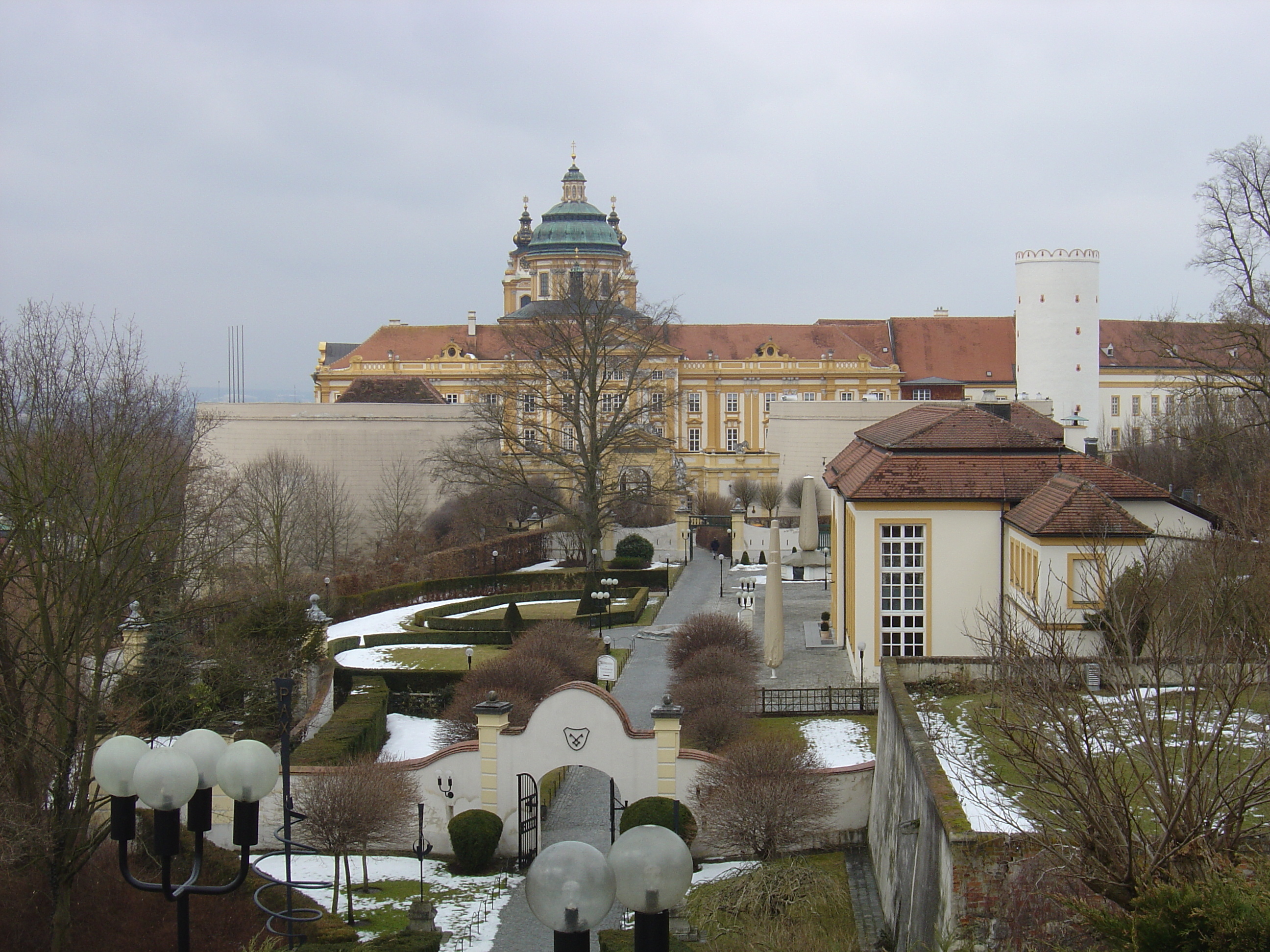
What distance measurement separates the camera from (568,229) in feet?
264

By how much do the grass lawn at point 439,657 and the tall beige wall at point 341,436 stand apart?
20.6 metres

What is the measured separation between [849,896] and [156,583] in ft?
30.2

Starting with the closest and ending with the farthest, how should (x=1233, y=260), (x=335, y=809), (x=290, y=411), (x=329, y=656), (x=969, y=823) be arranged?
1. (x=969, y=823)
2. (x=335, y=809)
3. (x=1233, y=260)
4. (x=329, y=656)
5. (x=290, y=411)

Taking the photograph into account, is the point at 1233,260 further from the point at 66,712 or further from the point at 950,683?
the point at 66,712

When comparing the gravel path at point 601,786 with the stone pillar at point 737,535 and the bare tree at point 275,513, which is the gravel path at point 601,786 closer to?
the stone pillar at point 737,535

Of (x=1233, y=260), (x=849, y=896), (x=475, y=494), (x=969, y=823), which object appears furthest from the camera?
(x=475, y=494)

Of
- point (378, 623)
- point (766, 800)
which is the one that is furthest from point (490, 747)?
point (378, 623)

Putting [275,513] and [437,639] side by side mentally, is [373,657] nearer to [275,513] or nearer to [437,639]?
[437,639]

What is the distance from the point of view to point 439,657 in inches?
1061

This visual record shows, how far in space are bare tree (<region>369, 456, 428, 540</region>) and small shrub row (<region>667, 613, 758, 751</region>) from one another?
20712 millimetres

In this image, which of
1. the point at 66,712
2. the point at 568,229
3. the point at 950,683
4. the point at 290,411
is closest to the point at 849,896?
the point at 950,683

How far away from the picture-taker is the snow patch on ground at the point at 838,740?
17625 mm

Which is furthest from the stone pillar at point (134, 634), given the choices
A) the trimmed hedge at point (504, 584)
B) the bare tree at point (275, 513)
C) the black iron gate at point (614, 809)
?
the trimmed hedge at point (504, 584)

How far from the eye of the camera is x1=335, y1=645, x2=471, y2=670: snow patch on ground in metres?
25.9
